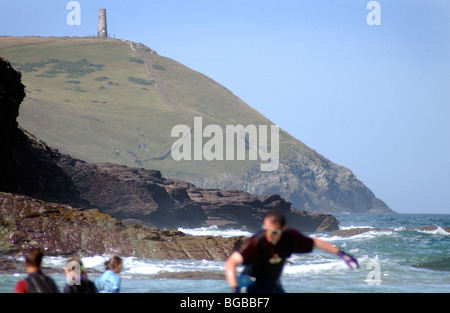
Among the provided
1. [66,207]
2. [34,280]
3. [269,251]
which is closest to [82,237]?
[66,207]

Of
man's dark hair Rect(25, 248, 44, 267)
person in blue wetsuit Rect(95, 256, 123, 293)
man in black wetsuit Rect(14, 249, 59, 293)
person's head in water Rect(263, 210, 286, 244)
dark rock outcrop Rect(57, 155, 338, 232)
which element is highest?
person's head in water Rect(263, 210, 286, 244)

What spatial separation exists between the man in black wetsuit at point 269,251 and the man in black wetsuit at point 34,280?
2380 millimetres

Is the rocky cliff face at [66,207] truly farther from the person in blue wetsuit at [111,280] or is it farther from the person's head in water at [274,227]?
the person's head in water at [274,227]

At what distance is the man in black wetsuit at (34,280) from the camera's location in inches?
320

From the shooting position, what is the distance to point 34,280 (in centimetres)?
823

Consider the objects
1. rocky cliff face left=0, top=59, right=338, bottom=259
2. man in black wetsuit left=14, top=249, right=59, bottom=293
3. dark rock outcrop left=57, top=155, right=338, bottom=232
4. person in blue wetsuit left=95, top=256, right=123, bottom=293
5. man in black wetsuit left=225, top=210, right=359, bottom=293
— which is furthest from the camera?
dark rock outcrop left=57, top=155, right=338, bottom=232

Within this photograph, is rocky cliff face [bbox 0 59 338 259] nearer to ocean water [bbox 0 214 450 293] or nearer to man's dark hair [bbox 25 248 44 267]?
ocean water [bbox 0 214 450 293]

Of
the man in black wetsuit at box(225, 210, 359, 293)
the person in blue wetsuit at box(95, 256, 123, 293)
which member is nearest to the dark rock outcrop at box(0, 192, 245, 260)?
the person in blue wetsuit at box(95, 256, 123, 293)

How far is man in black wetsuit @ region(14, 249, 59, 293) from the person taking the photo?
8.14 m

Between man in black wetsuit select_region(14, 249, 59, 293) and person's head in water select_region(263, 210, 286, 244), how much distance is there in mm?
2817

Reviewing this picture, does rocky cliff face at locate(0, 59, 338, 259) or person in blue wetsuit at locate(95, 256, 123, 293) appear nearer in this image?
person in blue wetsuit at locate(95, 256, 123, 293)

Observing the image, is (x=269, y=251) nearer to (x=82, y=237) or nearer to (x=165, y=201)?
(x=82, y=237)

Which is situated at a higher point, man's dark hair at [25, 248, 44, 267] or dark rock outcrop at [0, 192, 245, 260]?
man's dark hair at [25, 248, 44, 267]

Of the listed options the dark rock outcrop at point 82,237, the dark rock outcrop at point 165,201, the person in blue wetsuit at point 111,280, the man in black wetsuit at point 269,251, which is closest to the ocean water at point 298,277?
the dark rock outcrop at point 82,237
